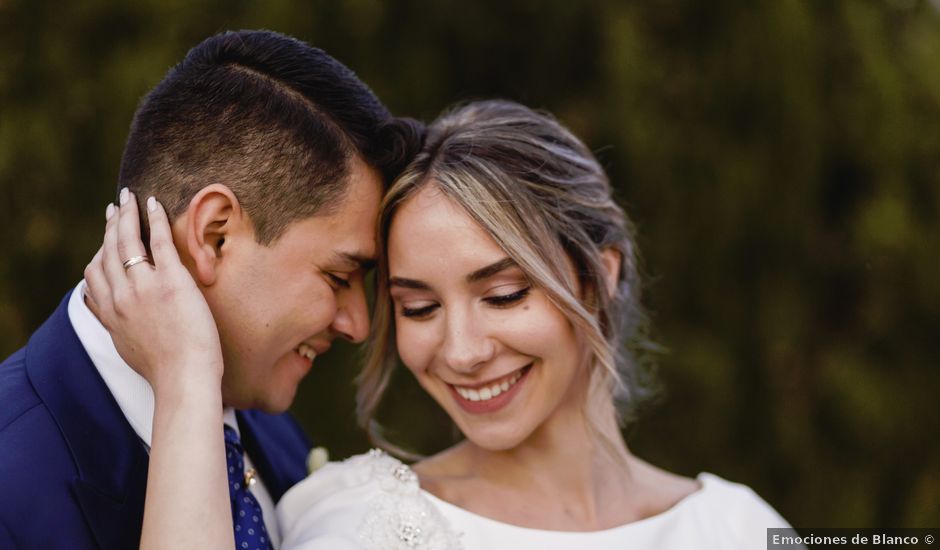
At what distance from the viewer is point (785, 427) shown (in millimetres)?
4352

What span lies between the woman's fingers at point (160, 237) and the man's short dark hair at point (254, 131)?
0.14ft

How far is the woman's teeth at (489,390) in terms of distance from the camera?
2.83m

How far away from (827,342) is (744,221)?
639 millimetres

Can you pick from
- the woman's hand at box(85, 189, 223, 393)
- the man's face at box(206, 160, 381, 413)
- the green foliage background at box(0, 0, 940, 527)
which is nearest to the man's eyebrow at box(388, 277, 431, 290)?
the man's face at box(206, 160, 381, 413)

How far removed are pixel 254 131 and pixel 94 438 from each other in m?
0.87

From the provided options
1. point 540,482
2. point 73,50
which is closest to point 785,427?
point 540,482

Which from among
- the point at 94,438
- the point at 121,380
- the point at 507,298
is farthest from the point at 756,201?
the point at 94,438

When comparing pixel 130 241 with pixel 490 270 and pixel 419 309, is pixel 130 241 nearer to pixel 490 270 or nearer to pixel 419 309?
pixel 419 309

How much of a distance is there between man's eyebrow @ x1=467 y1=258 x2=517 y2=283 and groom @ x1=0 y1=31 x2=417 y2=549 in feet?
1.03

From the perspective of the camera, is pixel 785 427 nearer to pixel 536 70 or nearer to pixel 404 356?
pixel 536 70

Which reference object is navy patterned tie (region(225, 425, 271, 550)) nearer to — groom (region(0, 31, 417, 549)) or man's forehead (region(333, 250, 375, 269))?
groom (region(0, 31, 417, 549))

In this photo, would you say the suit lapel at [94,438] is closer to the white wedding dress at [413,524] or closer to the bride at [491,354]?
the bride at [491,354]

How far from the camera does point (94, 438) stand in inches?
93.5

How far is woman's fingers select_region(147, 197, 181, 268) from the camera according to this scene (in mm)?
2482
